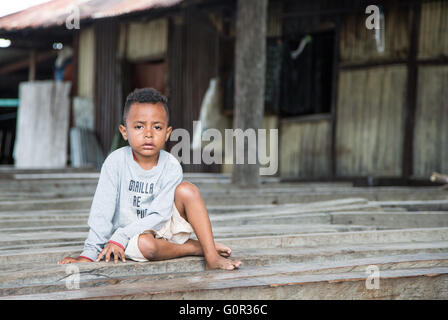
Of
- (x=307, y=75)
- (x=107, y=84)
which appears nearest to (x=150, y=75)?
(x=107, y=84)

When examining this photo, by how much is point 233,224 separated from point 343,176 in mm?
4091

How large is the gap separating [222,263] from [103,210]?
0.63 meters

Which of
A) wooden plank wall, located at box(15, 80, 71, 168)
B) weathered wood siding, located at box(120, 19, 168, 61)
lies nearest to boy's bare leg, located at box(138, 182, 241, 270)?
weathered wood siding, located at box(120, 19, 168, 61)

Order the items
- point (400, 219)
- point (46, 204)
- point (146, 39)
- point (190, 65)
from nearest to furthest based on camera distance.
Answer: point (400, 219) < point (46, 204) < point (190, 65) < point (146, 39)

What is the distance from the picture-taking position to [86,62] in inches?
402

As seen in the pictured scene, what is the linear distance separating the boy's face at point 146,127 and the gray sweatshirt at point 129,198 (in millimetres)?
A: 117

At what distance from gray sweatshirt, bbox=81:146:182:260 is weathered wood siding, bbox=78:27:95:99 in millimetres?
7700

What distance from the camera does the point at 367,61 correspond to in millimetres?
7383

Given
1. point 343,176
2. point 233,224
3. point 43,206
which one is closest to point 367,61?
point 343,176

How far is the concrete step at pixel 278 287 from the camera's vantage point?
6.72 feet

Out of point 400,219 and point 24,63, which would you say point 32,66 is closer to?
point 24,63

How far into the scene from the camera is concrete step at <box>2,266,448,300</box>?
2.05 meters

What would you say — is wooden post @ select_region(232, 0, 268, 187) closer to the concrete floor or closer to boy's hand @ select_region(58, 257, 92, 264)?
the concrete floor

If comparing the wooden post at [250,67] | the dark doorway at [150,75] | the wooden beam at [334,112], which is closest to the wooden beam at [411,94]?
the wooden beam at [334,112]
